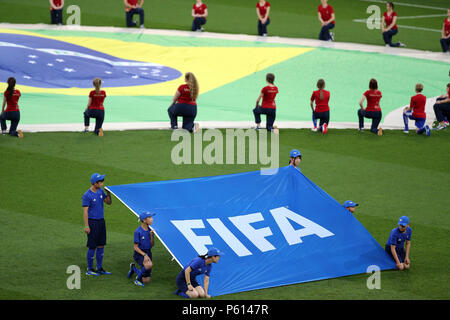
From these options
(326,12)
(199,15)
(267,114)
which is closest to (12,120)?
(267,114)

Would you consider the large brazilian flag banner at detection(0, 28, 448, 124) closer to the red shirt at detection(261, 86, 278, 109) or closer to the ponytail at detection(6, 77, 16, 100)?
the red shirt at detection(261, 86, 278, 109)

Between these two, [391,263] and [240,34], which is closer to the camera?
[391,263]

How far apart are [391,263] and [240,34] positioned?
71.4 feet

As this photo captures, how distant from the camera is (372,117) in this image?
71.4ft

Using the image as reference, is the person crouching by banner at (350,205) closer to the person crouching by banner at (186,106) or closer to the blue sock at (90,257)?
the blue sock at (90,257)

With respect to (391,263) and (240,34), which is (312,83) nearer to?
(240,34)

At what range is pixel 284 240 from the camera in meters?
13.1

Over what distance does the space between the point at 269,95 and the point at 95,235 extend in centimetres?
998

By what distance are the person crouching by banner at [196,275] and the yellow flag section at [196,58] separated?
13.8 metres

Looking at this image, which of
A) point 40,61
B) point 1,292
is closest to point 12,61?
point 40,61

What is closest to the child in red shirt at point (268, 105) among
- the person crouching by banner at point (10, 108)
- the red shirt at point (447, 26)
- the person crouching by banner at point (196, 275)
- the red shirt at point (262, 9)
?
the person crouching by banner at point (10, 108)

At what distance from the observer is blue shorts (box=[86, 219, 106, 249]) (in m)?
12.4

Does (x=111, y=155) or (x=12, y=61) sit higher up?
(x=12, y=61)

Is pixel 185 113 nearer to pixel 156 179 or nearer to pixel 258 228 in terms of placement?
pixel 156 179
